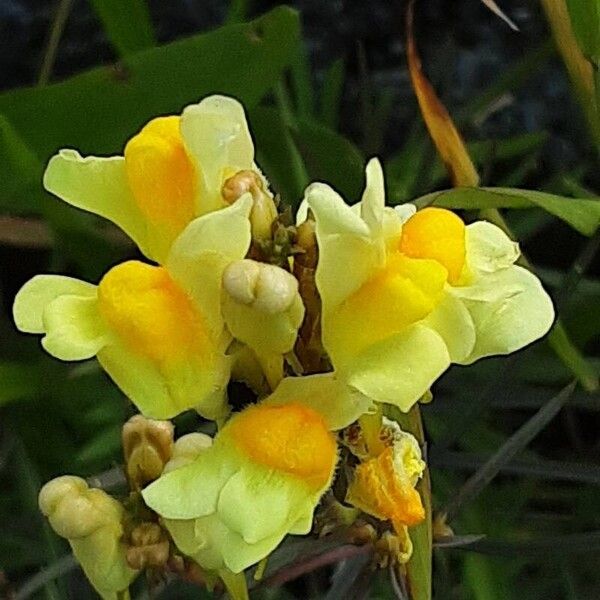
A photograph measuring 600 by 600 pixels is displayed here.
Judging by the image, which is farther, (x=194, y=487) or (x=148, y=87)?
(x=148, y=87)

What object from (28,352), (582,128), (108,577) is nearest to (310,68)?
(582,128)

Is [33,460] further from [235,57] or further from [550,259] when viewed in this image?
[550,259]

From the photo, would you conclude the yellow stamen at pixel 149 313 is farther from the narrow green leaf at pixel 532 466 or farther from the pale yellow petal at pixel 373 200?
the narrow green leaf at pixel 532 466

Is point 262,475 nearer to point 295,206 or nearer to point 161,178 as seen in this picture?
point 161,178

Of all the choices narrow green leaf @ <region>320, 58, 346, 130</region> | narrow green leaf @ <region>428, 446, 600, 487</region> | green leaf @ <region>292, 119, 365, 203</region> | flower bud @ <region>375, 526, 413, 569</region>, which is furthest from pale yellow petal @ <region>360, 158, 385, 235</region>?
narrow green leaf @ <region>320, 58, 346, 130</region>

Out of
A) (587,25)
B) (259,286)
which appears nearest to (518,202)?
(587,25)

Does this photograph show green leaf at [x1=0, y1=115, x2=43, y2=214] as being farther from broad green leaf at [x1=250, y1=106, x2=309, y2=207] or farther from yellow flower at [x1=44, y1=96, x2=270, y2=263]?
yellow flower at [x1=44, y1=96, x2=270, y2=263]
